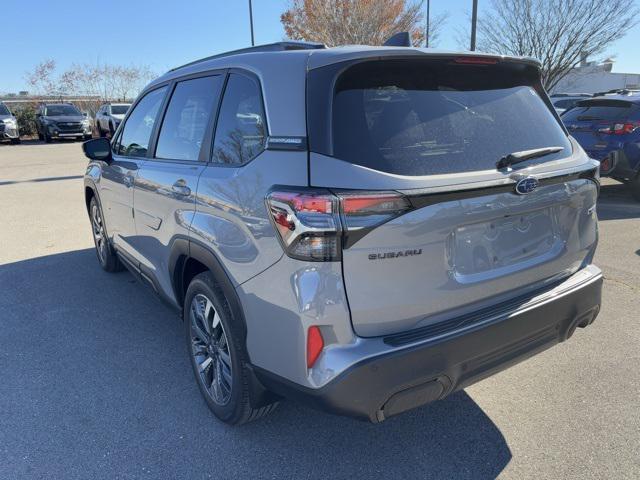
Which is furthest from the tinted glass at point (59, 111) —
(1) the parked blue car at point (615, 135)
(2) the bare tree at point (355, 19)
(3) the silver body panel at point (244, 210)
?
(3) the silver body panel at point (244, 210)

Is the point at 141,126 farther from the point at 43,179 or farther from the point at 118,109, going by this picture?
the point at 118,109

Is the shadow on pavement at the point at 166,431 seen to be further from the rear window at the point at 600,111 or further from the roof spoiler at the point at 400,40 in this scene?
the rear window at the point at 600,111

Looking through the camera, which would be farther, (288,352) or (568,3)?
→ (568,3)

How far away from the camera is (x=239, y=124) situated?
2475 mm

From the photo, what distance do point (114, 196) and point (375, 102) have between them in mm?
2838

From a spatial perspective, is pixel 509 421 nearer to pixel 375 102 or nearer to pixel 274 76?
pixel 375 102

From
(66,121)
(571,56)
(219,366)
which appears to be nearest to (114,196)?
(219,366)

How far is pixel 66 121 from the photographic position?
23.2 metres

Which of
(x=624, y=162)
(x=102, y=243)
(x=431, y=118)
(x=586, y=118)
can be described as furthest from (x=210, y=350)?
(x=586, y=118)

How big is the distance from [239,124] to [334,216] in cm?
89

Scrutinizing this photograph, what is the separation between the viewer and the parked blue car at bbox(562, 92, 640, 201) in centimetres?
780

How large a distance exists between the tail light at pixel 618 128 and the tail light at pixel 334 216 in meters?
7.46

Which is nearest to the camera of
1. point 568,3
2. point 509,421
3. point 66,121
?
point 509,421

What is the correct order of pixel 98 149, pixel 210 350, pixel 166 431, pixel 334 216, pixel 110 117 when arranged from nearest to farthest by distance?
pixel 334 216
pixel 166 431
pixel 210 350
pixel 98 149
pixel 110 117
